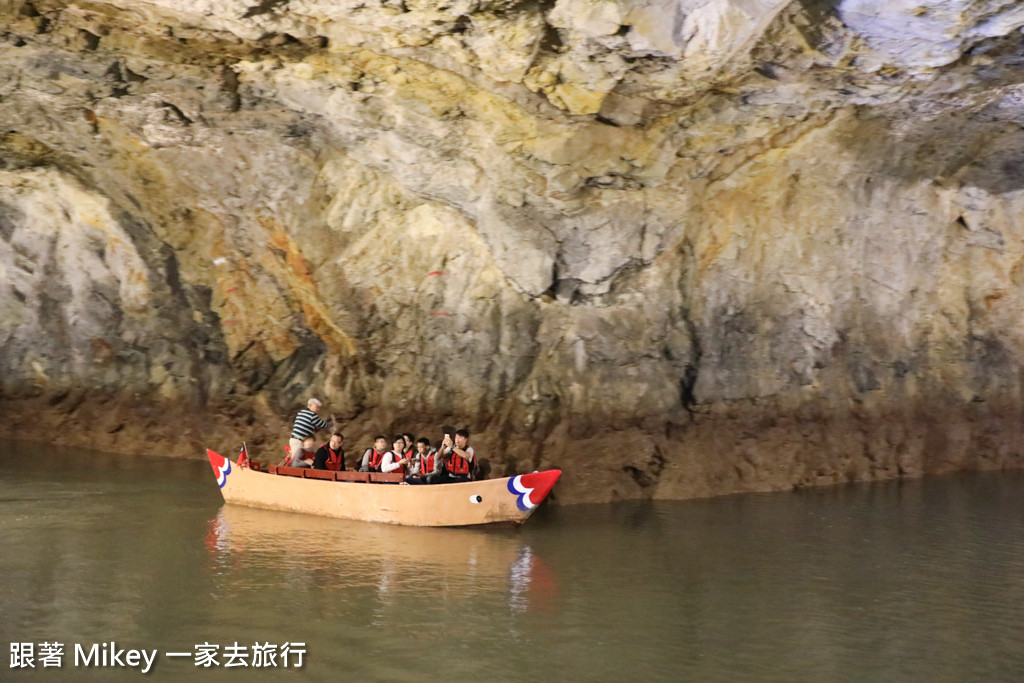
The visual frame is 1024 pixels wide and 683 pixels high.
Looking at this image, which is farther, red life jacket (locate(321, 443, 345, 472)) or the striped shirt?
the striped shirt

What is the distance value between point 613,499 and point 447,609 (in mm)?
4608

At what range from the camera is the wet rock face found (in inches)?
428

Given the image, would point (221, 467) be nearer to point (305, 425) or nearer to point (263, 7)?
point (305, 425)

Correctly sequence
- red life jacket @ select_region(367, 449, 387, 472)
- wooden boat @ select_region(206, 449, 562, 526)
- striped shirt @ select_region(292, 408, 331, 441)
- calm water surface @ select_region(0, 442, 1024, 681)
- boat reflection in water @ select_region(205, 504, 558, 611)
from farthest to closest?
striped shirt @ select_region(292, 408, 331, 441) → red life jacket @ select_region(367, 449, 387, 472) → wooden boat @ select_region(206, 449, 562, 526) → boat reflection in water @ select_region(205, 504, 558, 611) → calm water surface @ select_region(0, 442, 1024, 681)

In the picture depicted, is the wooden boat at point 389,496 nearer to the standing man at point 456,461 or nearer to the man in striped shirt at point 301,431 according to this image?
the standing man at point 456,461

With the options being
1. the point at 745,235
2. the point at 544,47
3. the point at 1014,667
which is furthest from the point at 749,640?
the point at 745,235

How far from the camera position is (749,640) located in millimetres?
Result: 7391

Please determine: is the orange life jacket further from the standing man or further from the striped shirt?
the striped shirt

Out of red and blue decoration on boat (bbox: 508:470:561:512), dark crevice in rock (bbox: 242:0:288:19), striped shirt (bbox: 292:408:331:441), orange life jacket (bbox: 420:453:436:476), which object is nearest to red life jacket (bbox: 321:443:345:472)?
striped shirt (bbox: 292:408:331:441)

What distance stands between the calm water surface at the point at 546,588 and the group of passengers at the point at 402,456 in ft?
2.48

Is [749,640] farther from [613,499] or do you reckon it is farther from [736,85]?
[736,85]

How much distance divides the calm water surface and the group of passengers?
2.48 ft

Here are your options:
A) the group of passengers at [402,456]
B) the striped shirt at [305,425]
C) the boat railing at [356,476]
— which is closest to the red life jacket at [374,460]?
the group of passengers at [402,456]

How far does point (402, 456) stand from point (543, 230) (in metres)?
3.40
